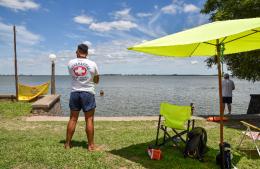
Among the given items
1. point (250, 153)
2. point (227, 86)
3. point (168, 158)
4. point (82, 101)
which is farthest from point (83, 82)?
point (227, 86)

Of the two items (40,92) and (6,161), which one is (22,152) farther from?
(40,92)

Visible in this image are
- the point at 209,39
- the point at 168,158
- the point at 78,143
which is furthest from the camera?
the point at 78,143

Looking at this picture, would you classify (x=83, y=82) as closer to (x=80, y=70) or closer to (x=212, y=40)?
(x=80, y=70)

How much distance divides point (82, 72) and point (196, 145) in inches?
112

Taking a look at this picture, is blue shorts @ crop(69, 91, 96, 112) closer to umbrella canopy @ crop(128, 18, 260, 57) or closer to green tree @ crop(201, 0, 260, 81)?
umbrella canopy @ crop(128, 18, 260, 57)

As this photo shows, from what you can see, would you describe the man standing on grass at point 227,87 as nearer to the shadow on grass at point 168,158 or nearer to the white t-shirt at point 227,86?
the white t-shirt at point 227,86

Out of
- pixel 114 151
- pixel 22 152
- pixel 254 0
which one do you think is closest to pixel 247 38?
pixel 114 151

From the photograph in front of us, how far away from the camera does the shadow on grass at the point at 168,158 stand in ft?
21.3

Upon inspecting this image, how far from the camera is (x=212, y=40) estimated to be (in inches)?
265

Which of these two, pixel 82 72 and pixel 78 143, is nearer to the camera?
pixel 82 72

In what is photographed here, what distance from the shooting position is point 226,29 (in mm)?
5520

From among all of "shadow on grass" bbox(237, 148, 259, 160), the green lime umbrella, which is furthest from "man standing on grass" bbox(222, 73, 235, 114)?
"shadow on grass" bbox(237, 148, 259, 160)

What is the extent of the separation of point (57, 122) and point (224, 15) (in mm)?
8620

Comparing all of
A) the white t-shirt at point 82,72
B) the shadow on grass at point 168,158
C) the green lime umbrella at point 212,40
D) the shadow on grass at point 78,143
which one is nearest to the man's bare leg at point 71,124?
the shadow on grass at point 78,143
